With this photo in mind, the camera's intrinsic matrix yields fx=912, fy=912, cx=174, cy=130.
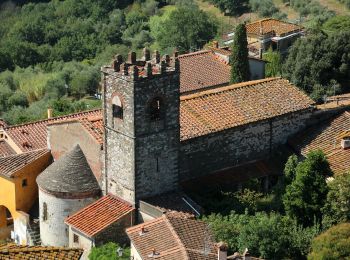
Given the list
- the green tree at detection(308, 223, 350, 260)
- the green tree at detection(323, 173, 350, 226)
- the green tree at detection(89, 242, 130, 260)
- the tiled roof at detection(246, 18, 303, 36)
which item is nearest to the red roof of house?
the green tree at detection(89, 242, 130, 260)

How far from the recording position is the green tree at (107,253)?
35906 mm

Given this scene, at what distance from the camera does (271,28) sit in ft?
212

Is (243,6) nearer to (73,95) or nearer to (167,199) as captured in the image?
(73,95)

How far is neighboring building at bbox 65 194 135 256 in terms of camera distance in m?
37.6

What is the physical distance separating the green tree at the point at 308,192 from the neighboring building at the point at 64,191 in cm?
860

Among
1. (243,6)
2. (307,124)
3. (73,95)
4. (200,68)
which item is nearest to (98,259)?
(307,124)

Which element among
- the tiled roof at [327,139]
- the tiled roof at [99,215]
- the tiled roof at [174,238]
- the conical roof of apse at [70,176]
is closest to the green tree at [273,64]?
the tiled roof at [327,139]

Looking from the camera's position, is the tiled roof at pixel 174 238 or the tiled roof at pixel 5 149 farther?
the tiled roof at pixel 5 149

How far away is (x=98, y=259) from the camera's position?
36.0 meters

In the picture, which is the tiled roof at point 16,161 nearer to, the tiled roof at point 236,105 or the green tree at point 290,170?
the tiled roof at point 236,105

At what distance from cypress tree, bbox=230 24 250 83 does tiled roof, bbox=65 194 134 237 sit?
651 inches

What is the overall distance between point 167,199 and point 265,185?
5703 millimetres

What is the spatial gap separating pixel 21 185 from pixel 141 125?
310 inches

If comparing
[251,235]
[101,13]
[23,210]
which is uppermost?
[251,235]
